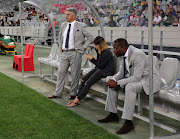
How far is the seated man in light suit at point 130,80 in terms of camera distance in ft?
12.8

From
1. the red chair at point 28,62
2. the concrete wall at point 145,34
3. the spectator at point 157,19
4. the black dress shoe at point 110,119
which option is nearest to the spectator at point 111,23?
the concrete wall at point 145,34

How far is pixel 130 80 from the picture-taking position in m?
4.05

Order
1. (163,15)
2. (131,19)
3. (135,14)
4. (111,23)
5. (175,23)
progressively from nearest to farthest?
(175,23), (163,15), (135,14), (131,19), (111,23)

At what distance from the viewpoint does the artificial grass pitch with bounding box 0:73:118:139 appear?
3930mm

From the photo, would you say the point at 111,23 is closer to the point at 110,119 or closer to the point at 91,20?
the point at 91,20

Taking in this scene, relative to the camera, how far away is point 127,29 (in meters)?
12.5

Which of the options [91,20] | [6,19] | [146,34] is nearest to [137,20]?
[146,34]

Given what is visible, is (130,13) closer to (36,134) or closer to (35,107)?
(35,107)

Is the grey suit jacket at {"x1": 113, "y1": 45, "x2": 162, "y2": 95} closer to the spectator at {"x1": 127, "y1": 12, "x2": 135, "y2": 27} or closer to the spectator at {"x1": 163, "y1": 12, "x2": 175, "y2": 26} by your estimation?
the spectator at {"x1": 163, "y1": 12, "x2": 175, "y2": 26}

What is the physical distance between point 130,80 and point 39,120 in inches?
58.4

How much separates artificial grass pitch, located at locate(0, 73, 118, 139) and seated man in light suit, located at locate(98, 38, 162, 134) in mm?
343

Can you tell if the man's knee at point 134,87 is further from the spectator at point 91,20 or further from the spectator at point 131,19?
the spectator at point 91,20

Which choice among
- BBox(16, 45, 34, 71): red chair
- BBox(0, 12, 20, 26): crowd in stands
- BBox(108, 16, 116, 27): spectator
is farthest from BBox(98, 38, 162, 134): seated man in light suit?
BBox(0, 12, 20, 26): crowd in stands

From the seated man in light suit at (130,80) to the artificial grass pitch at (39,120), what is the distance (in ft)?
1.12
